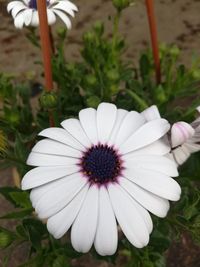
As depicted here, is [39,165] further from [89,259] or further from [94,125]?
[89,259]

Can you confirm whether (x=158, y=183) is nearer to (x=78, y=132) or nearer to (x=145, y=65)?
(x=78, y=132)

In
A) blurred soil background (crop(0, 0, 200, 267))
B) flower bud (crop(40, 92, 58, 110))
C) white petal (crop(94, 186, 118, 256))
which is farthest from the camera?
blurred soil background (crop(0, 0, 200, 267))

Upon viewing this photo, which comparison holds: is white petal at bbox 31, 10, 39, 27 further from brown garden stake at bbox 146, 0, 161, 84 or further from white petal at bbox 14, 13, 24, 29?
brown garden stake at bbox 146, 0, 161, 84

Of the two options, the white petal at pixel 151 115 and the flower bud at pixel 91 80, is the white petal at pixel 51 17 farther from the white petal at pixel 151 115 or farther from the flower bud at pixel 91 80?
the white petal at pixel 151 115

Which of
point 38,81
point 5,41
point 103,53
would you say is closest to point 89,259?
point 103,53

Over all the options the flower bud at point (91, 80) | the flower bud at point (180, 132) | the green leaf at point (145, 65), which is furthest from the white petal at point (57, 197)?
the green leaf at point (145, 65)

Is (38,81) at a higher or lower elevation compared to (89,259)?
higher

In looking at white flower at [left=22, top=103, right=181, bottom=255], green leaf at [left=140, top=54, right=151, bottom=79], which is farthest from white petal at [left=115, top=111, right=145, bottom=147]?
green leaf at [left=140, top=54, right=151, bottom=79]

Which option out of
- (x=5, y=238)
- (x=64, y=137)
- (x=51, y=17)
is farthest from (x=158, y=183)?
(x=51, y=17)
